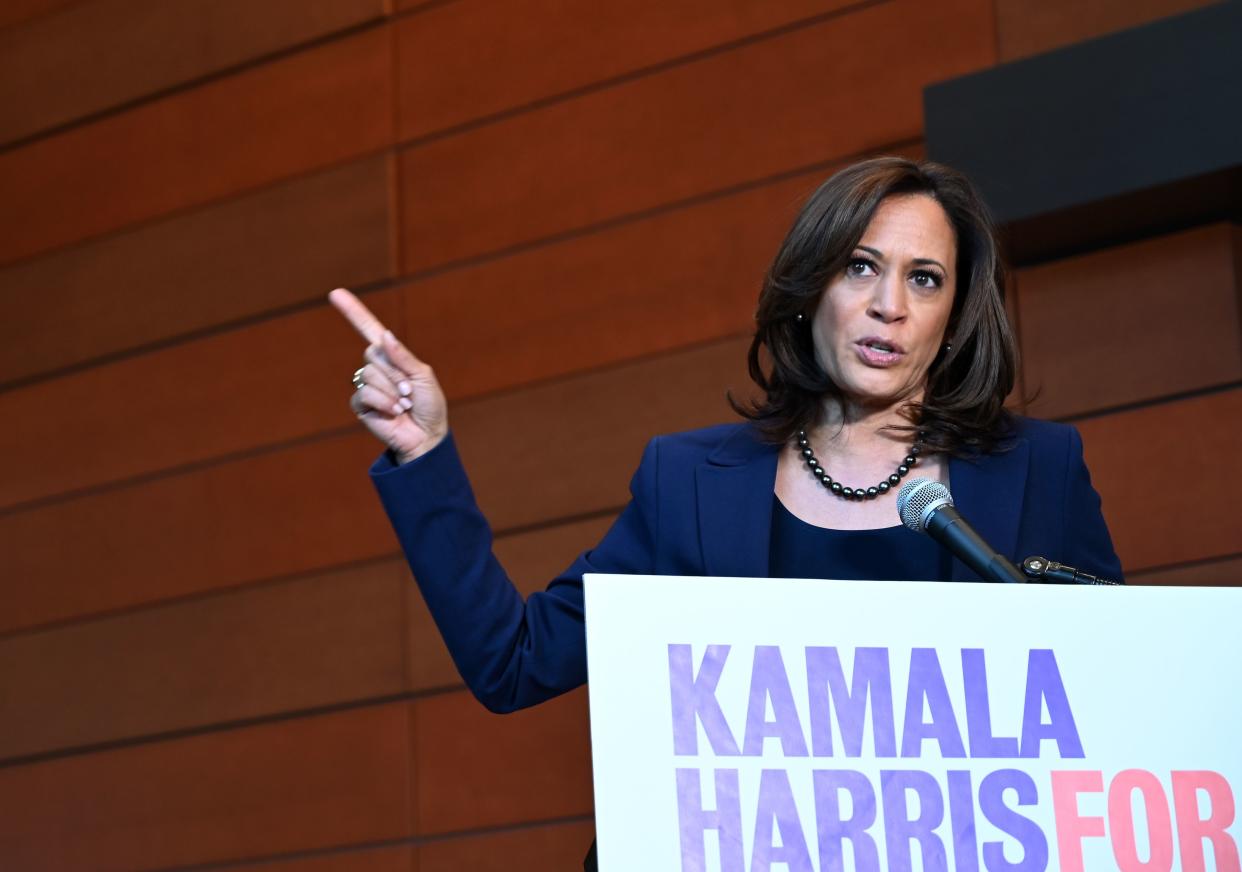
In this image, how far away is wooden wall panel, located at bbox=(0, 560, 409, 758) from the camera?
4.11 metres

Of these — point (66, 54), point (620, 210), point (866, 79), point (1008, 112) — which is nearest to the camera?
point (1008, 112)

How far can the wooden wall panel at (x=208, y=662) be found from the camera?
411cm

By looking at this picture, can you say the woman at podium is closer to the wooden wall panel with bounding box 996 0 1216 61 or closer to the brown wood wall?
the brown wood wall

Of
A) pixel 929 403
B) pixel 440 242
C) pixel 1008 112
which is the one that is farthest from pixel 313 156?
pixel 929 403

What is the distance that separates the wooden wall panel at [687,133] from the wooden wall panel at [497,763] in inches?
45.2

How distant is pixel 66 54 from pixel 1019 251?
3068 millimetres

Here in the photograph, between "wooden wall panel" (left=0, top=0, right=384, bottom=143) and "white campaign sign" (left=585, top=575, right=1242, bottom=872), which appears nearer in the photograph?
"white campaign sign" (left=585, top=575, right=1242, bottom=872)

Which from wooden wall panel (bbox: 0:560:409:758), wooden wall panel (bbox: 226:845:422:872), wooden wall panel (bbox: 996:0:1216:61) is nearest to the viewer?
wooden wall panel (bbox: 996:0:1216:61)

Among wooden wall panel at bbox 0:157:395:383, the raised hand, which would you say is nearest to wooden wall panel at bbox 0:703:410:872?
wooden wall panel at bbox 0:157:395:383

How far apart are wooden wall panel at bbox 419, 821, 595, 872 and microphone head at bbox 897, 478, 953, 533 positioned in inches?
88.8

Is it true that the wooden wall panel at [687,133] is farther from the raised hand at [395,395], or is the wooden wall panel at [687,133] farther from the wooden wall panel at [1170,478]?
the raised hand at [395,395]

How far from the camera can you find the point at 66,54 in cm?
493

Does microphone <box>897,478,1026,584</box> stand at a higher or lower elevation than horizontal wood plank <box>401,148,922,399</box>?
lower

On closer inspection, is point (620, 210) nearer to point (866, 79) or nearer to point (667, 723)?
point (866, 79)
